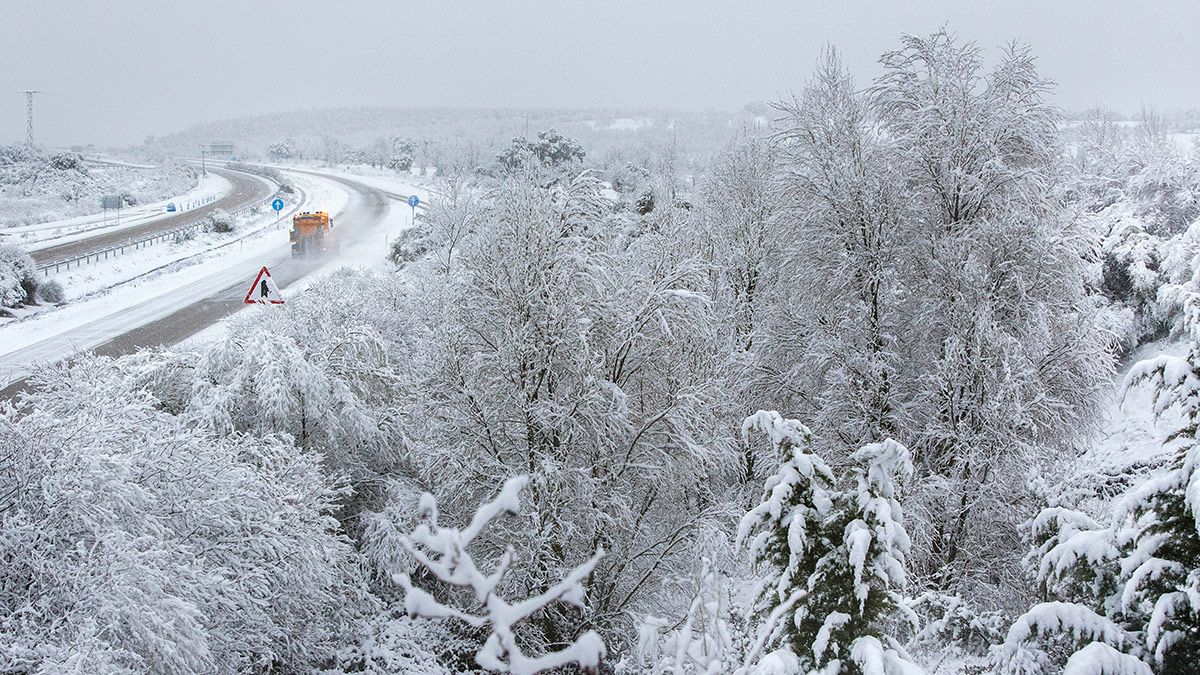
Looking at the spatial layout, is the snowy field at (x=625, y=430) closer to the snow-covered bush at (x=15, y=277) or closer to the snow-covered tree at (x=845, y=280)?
the snow-covered tree at (x=845, y=280)

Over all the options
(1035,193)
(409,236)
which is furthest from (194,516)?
(409,236)

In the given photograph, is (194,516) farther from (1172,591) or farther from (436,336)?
(1172,591)

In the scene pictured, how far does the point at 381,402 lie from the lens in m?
15.4

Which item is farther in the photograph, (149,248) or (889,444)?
(149,248)

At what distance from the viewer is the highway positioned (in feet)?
66.4

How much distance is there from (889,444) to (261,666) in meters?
8.33

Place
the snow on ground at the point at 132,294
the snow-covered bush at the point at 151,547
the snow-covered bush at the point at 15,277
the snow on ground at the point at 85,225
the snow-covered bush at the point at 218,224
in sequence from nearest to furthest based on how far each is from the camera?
the snow-covered bush at the point at 151,547 → the snow on ground at the point at 132,294 → the snow-covered bush at the point at 15,277 → the snow on ground at the point at 85,225 → the snow-covered bush at the point at 218,224

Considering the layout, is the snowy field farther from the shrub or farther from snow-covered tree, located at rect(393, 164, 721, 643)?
the shrub

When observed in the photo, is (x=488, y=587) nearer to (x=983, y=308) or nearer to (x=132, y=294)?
(x=983, y=308)

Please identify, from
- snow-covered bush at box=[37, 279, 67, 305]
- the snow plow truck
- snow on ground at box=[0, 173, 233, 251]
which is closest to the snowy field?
snow-covered bush at box=[37, 279, 67, 305]

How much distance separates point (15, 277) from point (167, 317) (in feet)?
19.7

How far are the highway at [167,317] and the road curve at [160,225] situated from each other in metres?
6.97

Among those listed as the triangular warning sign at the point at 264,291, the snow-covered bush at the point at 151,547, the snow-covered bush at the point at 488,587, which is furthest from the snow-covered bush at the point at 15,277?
the snow-covered bush at the point at 488,587

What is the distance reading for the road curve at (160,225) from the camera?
36.4 m
